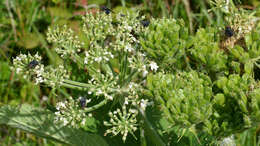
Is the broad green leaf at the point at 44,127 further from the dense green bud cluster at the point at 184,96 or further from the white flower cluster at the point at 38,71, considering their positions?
the dense green bud cluster at the point at 184,96

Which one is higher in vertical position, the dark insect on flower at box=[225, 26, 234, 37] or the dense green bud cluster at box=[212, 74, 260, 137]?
the dark insect on flower at box=[225, 26, 234, 37]

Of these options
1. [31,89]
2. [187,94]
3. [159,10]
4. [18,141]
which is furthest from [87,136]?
[159,10]

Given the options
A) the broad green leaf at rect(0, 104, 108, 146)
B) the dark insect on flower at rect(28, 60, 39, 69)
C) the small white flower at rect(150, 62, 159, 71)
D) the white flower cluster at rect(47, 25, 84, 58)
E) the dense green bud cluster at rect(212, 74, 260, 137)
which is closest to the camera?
the dense green bud cluster at rect(212, 74, 260, 137)

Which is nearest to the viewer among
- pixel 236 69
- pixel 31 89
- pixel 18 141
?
pixel 236 69

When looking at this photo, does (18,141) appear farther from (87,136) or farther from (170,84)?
(170,84)

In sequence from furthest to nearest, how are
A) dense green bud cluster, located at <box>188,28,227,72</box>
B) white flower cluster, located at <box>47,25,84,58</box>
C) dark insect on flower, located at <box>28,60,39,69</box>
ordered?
white flower cluster, located at <box>47,25,84,58</box>
dark insect on flower, located at <box>28,60,39,69</box>
dense green bud cluster, located at <box>188,28,227,72</box>

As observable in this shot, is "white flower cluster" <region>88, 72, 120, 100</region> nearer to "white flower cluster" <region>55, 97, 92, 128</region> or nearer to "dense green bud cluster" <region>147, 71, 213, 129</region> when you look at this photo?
"white flower cluster" <region>55, 97, 92, 128</region>

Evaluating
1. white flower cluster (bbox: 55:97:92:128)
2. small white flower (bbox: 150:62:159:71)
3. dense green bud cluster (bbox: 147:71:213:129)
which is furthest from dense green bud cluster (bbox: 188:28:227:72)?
white flower cluster (bbox: 55:97:92:128)
